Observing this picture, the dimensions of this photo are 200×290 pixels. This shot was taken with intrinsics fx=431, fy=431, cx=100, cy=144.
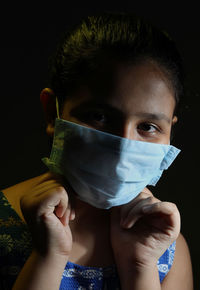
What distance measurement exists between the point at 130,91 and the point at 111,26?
21 cm

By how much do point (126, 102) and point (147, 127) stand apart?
113 mm

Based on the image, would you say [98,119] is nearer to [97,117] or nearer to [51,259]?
[97,117]

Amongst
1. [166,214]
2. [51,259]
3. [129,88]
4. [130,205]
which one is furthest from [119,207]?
[129,88]

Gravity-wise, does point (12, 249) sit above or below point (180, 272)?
above

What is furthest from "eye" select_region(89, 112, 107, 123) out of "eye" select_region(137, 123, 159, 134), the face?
"eye" select_region(137, 123, 159, 134)

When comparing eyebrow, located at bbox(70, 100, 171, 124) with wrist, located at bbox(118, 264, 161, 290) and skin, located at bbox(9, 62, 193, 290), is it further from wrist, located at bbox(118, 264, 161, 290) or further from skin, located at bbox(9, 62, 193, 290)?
wrist, located at bbox(118, 264, 161, 290)

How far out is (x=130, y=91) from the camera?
1.14 m

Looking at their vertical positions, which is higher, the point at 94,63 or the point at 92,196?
the point at 94,63

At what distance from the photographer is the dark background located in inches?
69.3

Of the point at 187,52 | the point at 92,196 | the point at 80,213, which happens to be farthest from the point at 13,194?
the point at 187,52

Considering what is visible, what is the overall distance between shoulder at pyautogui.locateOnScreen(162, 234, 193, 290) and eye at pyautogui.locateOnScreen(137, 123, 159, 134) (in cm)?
51

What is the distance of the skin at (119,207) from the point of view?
1.15m

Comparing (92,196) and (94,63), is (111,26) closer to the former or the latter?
(94,63)

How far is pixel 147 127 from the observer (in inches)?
47.4
